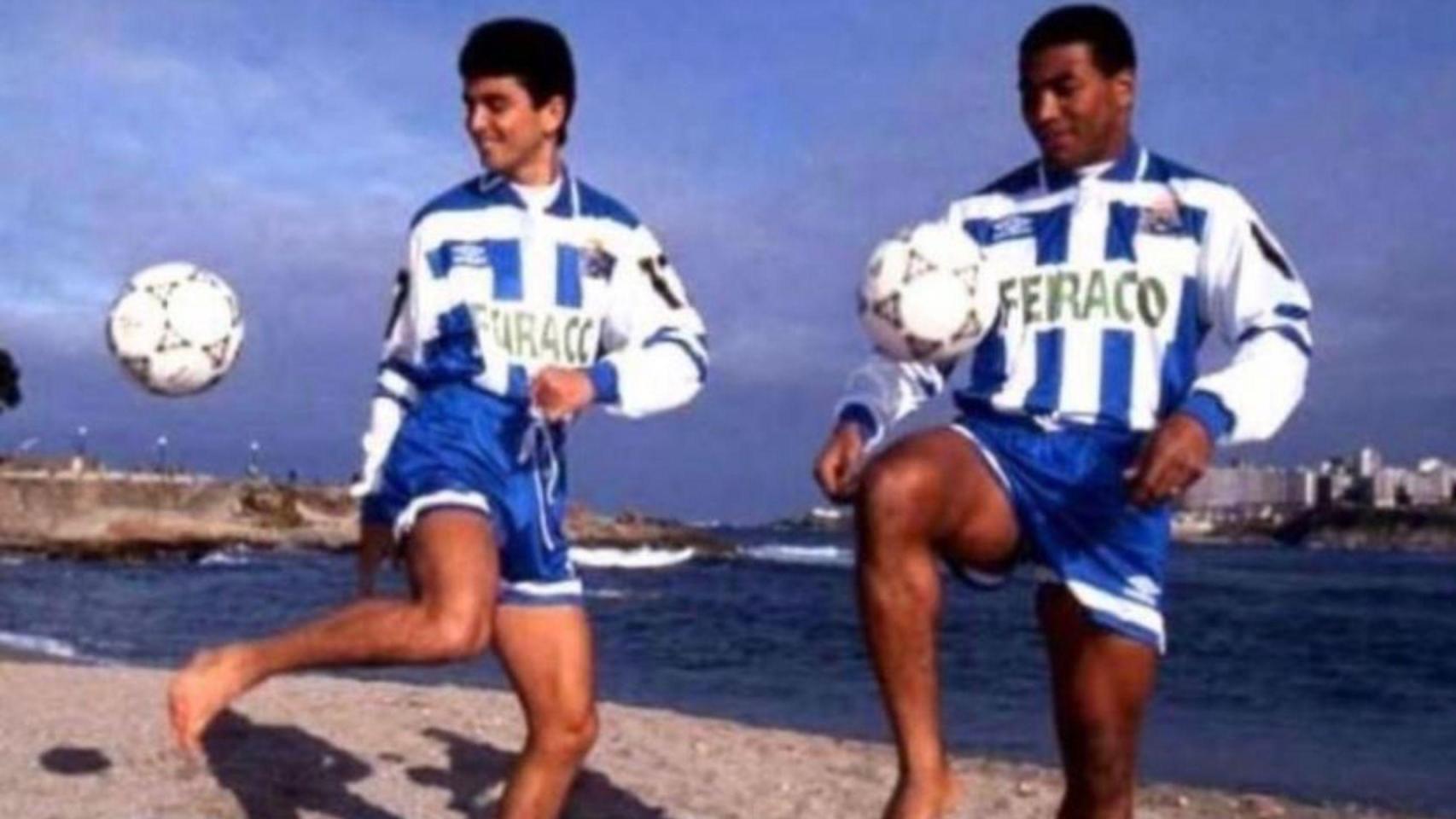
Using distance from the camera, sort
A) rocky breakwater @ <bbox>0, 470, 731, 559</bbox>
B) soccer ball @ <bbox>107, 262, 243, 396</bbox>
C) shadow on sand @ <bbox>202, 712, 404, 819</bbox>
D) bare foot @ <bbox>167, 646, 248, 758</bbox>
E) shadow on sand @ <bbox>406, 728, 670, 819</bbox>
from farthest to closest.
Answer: rocky breakwater @ <bbox>0, 470, 731, 559</bbox> → shadow on sand @ <bbox>406, 728, 670, 819</bbox> → shadow on sand @ <bbox>202, 712, 404, 819</bbox> → soccer ball @ <bbox>107, 262, 243, 396</bbox> → bare foot @ <bbox>167, 646, 248, 758</bbox>

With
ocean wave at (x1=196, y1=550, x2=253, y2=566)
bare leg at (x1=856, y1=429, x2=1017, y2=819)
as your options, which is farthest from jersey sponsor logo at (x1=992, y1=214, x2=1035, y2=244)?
ocean wave at (x1=196, y1=550, x2=253, y2=566)

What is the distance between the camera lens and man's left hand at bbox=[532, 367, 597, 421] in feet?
19.6

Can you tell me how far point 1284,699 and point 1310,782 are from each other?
37.7 feet

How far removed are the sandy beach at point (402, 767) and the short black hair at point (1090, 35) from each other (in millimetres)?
4904

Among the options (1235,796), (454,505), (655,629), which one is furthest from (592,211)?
(655,629)

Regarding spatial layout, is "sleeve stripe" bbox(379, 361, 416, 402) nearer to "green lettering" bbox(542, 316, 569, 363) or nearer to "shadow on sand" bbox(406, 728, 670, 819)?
"green lettering" bbox(542, 316, 569, 363)

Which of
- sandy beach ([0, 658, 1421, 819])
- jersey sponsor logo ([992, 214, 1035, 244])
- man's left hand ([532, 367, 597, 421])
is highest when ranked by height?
jersey sponsor logo ([992, 214, 1035, 244])

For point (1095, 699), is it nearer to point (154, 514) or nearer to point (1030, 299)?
point (1030, 299)

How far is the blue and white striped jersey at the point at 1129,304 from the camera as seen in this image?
554 centimetres

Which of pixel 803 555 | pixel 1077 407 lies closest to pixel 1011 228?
pixel 1077 407

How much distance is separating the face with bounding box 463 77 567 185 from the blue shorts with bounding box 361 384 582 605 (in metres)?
0.68

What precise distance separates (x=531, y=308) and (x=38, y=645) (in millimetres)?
23898

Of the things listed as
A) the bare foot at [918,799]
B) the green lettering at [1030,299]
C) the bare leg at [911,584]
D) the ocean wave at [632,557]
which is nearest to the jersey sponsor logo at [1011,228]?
the green lettering at [1030,299]

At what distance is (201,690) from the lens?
18.2 feet
